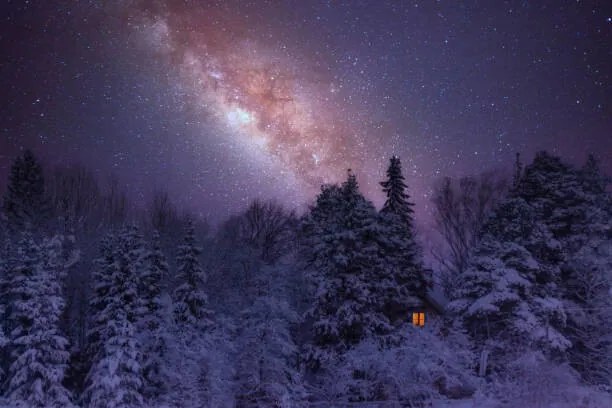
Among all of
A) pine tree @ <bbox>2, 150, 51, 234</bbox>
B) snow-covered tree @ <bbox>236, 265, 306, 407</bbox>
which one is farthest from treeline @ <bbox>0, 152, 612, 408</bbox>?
pine tree @ <bbox>2, 150, 51, 234</bbox>

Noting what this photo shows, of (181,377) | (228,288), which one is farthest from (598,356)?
(228,288)

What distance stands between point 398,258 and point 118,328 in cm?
1626

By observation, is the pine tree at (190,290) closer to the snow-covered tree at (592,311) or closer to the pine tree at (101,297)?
the pine tree at (101,297)

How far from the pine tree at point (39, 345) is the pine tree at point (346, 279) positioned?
41.5 feet

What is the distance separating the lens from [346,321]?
2866cm

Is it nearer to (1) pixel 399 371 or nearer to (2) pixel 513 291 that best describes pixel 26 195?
(1) pixel 399 371

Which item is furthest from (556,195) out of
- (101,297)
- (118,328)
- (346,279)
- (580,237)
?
(101,297)

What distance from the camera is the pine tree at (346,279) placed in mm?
29031

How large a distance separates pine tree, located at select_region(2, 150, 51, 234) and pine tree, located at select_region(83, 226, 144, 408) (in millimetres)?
15186

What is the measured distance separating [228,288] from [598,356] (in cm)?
2553

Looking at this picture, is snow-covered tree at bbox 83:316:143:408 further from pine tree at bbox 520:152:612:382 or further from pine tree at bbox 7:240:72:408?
pine tree at bbox 520:152:612:382

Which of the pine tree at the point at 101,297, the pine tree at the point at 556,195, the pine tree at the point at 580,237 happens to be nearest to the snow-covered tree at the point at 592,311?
the pine tree at the point at 580,237

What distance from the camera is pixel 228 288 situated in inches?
1644

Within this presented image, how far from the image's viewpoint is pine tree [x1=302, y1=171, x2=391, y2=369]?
29.0 meters
